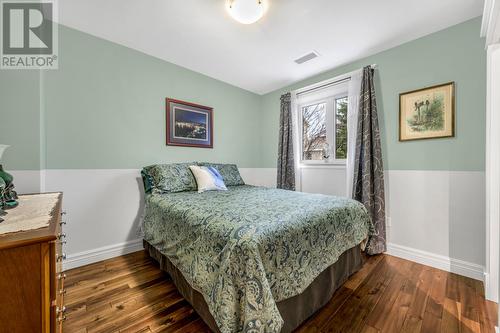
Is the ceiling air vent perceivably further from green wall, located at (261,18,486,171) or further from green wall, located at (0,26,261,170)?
green wall, located at (0,26,261,170)

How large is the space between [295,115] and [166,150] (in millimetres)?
1992

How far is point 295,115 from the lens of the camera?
10.6 feet

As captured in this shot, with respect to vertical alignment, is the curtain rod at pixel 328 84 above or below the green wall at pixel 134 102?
above

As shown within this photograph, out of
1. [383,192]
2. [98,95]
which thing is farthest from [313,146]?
[98,95]

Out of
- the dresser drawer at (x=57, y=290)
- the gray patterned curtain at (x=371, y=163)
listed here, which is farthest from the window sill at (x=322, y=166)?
the dresser drawer at (x=57, y=290)

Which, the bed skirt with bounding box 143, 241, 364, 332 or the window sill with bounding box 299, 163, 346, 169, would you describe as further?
the window sill with bounding box 299, 163, 346, 169

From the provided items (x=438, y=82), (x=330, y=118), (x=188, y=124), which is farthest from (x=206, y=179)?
(x=438, y=82)

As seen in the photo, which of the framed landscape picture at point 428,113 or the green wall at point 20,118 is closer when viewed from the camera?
the green wall at point 20,118

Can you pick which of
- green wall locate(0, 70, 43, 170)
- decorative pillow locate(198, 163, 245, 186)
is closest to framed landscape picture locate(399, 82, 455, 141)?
decorative pillow locate(198, 163, 245, 186)

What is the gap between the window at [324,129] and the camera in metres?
2.83

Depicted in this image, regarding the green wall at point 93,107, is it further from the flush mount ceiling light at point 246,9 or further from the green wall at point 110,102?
the flush mount ceiling light at point 246,9

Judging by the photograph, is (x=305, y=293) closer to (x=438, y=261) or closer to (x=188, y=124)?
(x=438, y=261)

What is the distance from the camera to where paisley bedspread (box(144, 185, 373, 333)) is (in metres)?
0.94

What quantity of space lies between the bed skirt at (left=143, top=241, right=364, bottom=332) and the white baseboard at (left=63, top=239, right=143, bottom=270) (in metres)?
0.67
